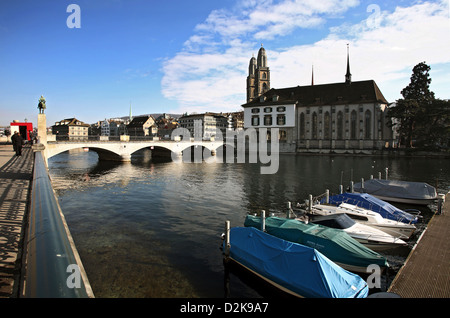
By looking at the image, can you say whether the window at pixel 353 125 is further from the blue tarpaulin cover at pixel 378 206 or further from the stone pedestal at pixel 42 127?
the stone pedestal at pixel 42 127

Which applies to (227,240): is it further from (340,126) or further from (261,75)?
(261,75)

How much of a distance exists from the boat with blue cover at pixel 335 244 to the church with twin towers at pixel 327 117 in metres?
85.1

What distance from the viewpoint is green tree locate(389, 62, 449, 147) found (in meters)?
78.1

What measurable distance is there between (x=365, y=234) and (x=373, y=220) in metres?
3.41

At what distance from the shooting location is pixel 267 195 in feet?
101

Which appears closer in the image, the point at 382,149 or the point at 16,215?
the point at 16,215

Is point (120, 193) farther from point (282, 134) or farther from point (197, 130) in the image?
point (197, 130)

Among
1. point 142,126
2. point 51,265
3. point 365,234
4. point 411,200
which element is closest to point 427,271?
point 365,234

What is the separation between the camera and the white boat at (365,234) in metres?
15.8

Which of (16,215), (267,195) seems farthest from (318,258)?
(267,195)

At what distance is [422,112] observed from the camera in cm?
7981

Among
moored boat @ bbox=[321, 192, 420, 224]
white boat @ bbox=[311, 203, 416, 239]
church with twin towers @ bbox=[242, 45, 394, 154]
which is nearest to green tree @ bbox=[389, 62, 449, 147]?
church with twin towers @ bbox=[242, 45, 394, 154]

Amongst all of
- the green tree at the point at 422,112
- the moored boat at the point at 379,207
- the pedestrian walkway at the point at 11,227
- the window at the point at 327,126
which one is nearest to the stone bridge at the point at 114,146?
the pedestrian walkway at the point at 11,227

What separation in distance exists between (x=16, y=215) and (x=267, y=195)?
24220mm
